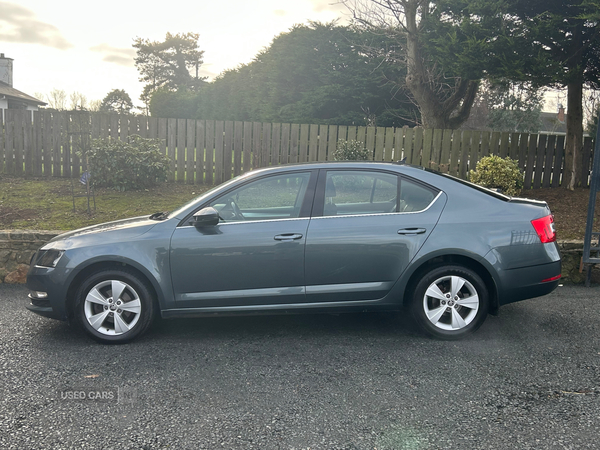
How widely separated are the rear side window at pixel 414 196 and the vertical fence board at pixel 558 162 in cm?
974

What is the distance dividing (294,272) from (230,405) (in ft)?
4.55

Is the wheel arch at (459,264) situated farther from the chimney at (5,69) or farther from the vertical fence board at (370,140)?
the chimney at (5,69)

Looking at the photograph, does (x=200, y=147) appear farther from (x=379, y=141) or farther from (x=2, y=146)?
(x=2, y=146)

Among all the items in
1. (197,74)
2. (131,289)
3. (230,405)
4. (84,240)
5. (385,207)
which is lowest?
(230,405)

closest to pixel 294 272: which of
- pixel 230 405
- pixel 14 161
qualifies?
pixel 230 405

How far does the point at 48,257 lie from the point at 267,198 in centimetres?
203

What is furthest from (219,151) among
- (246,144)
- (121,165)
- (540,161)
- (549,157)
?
(549,157)

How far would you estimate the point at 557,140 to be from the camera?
13.0 meters

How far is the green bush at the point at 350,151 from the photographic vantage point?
12.0 meters

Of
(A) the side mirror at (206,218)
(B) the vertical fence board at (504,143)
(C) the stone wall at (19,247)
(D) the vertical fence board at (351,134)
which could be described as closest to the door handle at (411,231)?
(A) the side mirror at (206,218)

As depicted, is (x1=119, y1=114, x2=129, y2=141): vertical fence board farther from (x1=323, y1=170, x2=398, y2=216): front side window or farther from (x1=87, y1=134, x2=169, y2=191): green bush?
(x1=323, y1=170, x2=398, y2=216): front side window

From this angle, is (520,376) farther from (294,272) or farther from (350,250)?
(294,272)

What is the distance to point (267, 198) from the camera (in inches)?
197

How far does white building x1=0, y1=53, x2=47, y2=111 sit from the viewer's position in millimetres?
33562
